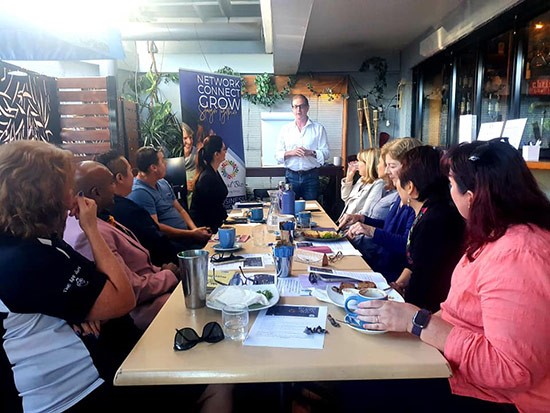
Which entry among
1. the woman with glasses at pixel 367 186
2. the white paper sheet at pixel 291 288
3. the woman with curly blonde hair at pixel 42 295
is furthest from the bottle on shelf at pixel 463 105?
the woman with curly blonde hair at pixel 42 295

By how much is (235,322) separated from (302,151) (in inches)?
156

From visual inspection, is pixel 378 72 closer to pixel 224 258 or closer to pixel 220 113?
pixel 220 113

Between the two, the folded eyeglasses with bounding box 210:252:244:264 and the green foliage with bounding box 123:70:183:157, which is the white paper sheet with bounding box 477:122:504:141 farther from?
the green foliage with bounding box 123:70:183:157

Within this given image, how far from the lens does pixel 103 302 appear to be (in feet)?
3.67

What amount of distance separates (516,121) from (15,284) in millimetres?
3133

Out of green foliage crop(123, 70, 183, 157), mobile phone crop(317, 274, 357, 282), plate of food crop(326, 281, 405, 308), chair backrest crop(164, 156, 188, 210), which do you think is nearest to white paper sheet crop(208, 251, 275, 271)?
mobile phone crop(317, 274, 357, 282)

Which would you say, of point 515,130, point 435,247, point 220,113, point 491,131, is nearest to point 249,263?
point 435,247

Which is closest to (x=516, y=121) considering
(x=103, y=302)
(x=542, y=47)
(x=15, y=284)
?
(x=542, y=47)

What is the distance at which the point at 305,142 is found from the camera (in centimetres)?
516

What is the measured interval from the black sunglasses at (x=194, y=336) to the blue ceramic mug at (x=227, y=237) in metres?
0.87

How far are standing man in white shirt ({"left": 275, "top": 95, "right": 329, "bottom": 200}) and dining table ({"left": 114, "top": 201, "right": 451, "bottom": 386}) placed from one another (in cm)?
396

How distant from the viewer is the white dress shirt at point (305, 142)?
199 inches

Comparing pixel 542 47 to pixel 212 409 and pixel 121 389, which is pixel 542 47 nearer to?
pixel 212 409

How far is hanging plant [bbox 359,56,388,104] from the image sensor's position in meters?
6.13
